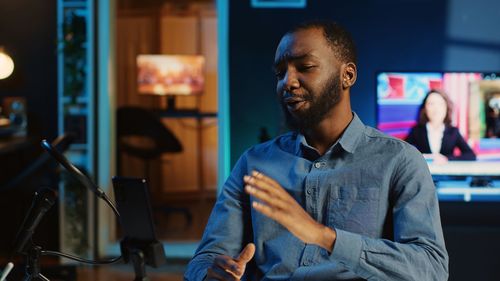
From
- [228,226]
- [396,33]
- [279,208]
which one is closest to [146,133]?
[396,33]

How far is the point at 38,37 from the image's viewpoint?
5500 millimetres

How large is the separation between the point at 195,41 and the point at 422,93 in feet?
13.7

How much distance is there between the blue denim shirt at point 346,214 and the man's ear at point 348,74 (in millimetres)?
95

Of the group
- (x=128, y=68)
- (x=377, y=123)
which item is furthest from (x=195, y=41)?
(x=377, y=123)

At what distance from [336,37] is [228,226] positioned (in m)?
0.47

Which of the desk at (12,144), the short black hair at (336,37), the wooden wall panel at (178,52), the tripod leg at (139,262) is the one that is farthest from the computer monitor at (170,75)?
the tripod leg at (139,262)

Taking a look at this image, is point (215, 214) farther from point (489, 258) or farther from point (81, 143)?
point (81, 143)

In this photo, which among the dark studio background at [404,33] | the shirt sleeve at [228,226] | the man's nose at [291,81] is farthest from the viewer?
the dark studio background at [404,33]

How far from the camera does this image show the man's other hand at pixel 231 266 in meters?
1.52

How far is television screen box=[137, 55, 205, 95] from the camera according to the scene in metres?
7.84

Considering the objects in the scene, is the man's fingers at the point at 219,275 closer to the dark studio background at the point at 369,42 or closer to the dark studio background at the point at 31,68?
the dark studio background at the point at 369,42

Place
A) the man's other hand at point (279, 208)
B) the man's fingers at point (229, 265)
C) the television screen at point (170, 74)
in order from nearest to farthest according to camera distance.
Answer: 1. the man's other hand at point (279, 208)
2. the man's fingers at point (229, 265)
3. the television screen at point (170, 74)

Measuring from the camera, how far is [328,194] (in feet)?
5.58

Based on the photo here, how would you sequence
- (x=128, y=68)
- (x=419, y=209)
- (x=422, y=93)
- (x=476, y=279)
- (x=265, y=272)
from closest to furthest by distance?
1. (x=419, y=209)
2. (x=265, y=272)
3. (x=476, y=279)
4. (x=422, y=93)
5. (x=128, y=68)
